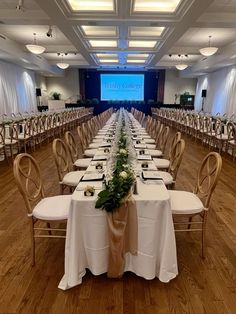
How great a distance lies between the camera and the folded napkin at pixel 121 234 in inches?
73.0

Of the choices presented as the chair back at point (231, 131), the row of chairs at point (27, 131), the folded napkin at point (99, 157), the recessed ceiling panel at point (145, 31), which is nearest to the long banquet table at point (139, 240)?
the folded napkin at point (99, 157)

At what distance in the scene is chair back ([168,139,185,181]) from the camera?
306cm

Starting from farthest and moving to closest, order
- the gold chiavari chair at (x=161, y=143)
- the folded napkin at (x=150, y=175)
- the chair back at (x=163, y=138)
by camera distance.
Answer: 1. the chair back at (x=163, y=138)
2. the gold chiavari chair at (x=161, y=143)
3. the folded napkin at (x=150, y=175)

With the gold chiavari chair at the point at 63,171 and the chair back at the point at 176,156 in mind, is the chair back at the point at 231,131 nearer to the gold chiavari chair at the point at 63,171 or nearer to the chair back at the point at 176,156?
the chair back at the point at 176,156

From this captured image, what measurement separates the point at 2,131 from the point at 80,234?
4529 millimetres

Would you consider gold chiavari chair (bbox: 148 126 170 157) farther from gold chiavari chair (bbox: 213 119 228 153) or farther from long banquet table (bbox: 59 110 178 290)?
long banquet table (bbox: 59 110 178 290)

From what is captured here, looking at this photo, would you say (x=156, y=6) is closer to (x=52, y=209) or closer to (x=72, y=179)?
(x=72, y=179)

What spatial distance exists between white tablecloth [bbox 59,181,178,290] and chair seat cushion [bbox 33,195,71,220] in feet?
0.84

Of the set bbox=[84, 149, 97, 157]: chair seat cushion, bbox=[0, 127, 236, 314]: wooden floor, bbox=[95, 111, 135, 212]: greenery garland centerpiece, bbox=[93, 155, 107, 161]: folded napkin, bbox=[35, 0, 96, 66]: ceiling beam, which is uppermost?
bbox=[35, 0, 96, 66]: ceiling beam

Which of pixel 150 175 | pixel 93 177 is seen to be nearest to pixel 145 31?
pixel 150 175

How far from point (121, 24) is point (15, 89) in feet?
26.9

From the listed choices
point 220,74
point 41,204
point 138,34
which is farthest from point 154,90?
point 41,204

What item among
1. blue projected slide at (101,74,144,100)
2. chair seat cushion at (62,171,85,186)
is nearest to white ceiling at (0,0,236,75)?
chair seat cushion at (62,171,85,186)

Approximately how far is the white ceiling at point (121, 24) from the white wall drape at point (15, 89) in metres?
1.27
